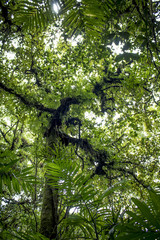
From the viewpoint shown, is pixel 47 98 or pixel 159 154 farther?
pixel 159 154

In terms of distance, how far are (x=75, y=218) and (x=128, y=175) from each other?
3.95 m

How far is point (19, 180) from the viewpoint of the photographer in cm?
85

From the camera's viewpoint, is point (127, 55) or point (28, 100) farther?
point (28, 100)

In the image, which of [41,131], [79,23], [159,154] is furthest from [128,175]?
[79,23]

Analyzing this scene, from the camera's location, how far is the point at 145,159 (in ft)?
14.1

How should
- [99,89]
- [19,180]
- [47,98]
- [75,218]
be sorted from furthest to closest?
[99,89] < [47,98] < [19,180] < [75,218]

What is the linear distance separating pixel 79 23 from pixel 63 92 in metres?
3.30

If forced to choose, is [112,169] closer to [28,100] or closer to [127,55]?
[28,100]

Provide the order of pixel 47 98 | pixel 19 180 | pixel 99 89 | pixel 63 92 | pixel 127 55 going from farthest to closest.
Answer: pixel 99 89, pixel 63 92, pixel 47 98, pixel 127 55, pixel 19 180

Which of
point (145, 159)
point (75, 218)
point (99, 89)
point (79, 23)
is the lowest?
point (75, 218)

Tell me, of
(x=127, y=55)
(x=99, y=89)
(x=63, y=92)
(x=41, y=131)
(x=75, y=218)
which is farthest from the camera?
(x=99, y=89)

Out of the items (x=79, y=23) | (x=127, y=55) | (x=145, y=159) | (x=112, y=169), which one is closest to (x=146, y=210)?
(x=79, y=23)

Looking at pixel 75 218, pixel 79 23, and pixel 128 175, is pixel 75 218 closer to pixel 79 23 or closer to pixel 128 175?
pixel 79 23

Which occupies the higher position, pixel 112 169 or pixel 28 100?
pixel 28 100
